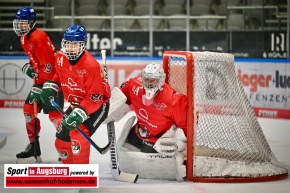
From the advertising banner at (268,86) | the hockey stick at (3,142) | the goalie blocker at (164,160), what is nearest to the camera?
the goalie blocker at (164,160)

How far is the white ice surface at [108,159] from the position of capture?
243 inches

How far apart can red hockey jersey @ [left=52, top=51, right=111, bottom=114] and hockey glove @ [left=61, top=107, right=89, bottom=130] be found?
0.10 meters

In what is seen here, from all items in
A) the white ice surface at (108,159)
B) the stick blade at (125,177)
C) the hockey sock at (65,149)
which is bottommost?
the white ice surface at (108,159)

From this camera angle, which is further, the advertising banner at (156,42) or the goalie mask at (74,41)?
the advertising banner at (156,42)

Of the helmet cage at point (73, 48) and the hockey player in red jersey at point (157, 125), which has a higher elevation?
the helmet cage at point (73, 48)

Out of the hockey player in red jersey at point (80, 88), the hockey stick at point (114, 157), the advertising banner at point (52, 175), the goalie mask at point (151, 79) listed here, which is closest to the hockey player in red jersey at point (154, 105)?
the goalie mask at point (151, 79)

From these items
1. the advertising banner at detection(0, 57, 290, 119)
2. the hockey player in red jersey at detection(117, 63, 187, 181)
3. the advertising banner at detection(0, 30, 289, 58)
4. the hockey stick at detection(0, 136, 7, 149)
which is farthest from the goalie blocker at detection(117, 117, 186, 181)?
the advertising banner at detection(0, 30, 289, 58)

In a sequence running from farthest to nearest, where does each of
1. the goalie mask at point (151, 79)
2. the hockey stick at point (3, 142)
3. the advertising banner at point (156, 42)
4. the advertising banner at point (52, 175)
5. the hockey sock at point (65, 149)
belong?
the advertising banner at point (156, 42) → the hockey stick at point (3, 142) → the hockey sock at point (65, 149) → the goalie mask at point (151, 79) → the advertising banner at point (52, 175)

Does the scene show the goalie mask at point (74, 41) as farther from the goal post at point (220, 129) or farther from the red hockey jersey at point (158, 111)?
the goal post at point (220, 129)

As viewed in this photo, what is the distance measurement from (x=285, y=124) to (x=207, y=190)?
5160 mm

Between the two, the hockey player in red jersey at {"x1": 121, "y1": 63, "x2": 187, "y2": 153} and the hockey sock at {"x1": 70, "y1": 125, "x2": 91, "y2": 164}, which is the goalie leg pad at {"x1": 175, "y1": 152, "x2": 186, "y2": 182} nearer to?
the hockey player in red jersey at {"x1": 121, "y1": 63, "x2": 187, "y2": 153}

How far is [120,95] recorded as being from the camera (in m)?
6.76

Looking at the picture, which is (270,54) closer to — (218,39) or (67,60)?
(218,39)

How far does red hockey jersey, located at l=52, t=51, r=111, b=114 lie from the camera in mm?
6160
